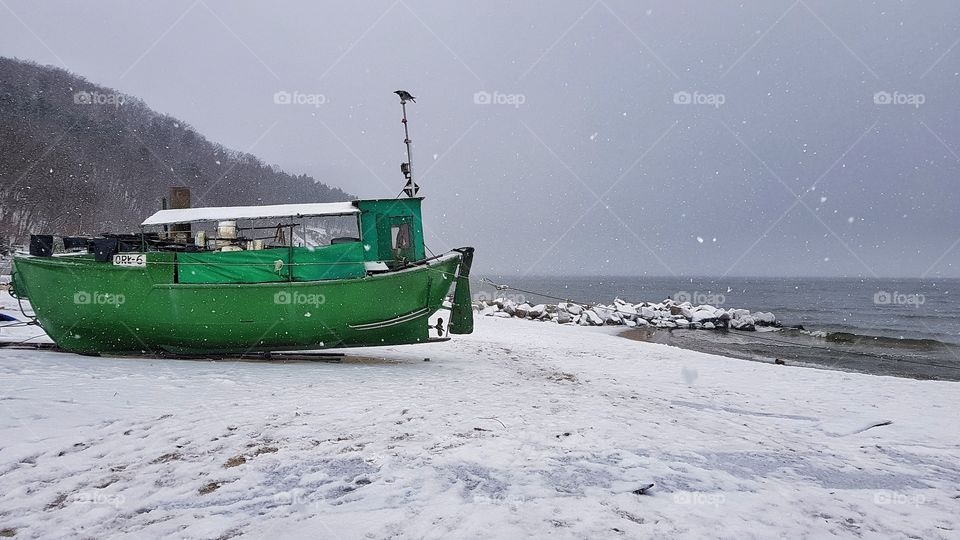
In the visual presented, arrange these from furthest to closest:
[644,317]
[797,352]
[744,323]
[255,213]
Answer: [644,317], [744,323], [797,352], [255,213]

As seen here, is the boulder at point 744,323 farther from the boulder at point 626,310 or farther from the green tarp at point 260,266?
the green tarp at point 260,266

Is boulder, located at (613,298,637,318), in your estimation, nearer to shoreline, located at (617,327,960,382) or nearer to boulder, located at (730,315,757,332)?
shoreline, located at (617,327,960,382)

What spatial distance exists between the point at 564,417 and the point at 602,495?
2567 mm

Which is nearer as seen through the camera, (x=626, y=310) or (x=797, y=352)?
(x=797, y=352)

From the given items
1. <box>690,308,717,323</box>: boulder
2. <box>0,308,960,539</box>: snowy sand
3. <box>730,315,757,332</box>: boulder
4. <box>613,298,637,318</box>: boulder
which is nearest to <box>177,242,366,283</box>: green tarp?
<box>0,308,960,539</box>: snowy sand

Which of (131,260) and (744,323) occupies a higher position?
(131,260)

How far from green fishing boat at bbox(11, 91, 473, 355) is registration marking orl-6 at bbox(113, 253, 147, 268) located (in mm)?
23

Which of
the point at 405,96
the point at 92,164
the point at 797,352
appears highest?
the point at 92,164

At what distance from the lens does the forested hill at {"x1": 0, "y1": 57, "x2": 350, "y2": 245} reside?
2525 inches

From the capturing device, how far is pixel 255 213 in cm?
1132

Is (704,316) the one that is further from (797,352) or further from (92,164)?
(92,164)

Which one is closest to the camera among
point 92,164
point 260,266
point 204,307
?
point 204,307

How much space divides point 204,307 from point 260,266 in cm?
154

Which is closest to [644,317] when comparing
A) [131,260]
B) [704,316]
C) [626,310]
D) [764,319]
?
[626,310]
